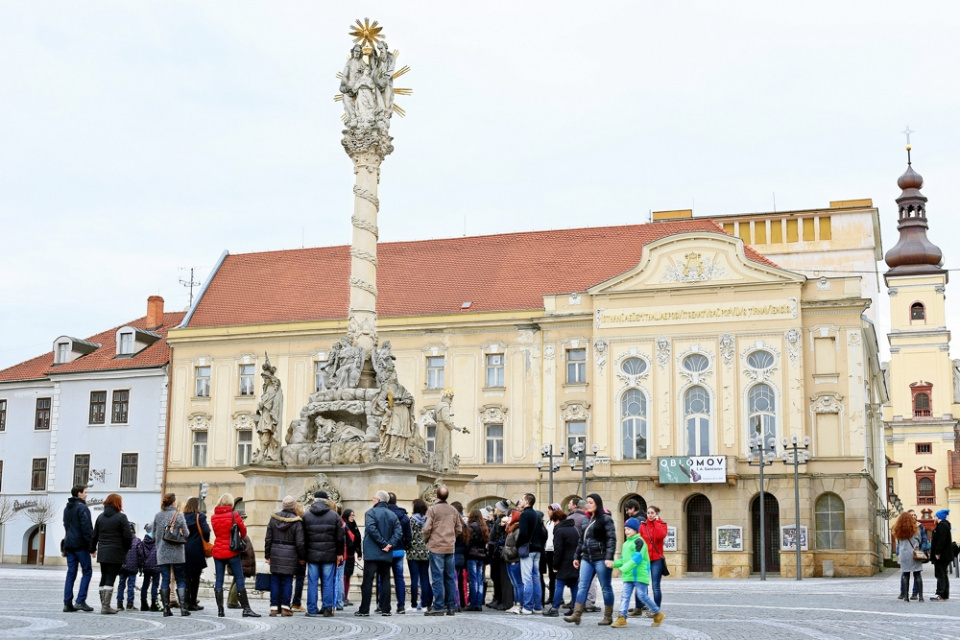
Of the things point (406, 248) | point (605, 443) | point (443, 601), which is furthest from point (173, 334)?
point (443, 601)

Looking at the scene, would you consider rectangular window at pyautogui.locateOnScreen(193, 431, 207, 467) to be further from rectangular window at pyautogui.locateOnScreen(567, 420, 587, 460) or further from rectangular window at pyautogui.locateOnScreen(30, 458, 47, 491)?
rectangular window at pyautogui.locateOnScreen(567, 420, 587, 460)

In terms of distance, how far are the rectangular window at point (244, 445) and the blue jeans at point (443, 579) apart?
107 ft

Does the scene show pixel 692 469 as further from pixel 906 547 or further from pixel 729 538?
pixel 906 547

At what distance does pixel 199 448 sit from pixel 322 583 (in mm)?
34568

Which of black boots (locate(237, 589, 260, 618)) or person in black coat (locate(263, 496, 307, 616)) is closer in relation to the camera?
black boots (locate(237, 589, 260, 618))

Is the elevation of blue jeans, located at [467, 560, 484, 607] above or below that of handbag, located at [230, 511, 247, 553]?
below

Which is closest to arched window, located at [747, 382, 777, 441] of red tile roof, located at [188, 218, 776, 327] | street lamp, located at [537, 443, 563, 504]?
red tile roof, located at [188, 218, 776, 327]

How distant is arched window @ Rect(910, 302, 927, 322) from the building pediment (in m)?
44.1

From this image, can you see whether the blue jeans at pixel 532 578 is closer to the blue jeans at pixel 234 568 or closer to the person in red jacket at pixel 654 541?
the person in red jacket at pixel 654 541

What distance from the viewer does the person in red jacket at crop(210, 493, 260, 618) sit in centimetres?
1591

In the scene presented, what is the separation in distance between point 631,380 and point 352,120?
21060 millimetres

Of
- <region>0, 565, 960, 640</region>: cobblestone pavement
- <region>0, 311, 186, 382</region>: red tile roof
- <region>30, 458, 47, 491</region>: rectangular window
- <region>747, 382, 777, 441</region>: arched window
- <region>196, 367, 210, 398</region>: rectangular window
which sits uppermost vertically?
<region>0, 311, 186, 382</region>: red tile roof

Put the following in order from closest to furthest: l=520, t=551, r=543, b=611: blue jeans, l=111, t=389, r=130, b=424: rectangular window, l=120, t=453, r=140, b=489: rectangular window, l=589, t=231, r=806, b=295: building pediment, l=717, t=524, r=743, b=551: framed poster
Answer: l=520, t=551, r=543, b=611: blue jeans, l=717, t=524, r=743, b=551: framed poster, l=589, t=231, r=806, b=295: building pediment, l=120, t=453, r=140, b=489: rectangular window, l=111, t=389, r=130, b=424: rectangular window

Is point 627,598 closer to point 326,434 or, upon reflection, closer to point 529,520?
point 529,520
